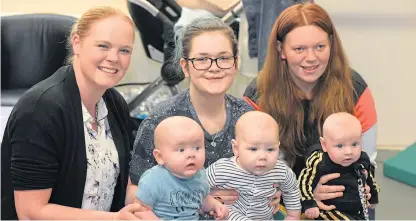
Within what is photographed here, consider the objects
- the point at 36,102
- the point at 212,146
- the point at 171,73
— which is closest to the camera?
the point at 36,102

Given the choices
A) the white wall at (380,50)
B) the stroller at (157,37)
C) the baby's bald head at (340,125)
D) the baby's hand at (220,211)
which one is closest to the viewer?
the baby's hand at (220,211)

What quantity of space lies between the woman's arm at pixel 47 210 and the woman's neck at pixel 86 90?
293 mm

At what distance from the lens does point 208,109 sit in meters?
1.83

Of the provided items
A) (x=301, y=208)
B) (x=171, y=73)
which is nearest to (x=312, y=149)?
(x=301, y=208)

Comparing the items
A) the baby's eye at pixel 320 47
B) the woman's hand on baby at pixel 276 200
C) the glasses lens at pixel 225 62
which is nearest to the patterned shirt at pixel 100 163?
the glasses lens at pixel 225 62

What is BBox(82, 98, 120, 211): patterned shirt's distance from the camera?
1.69 metres

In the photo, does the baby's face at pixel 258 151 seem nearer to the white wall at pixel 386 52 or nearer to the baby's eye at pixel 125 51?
the baby's eye at pixel 125 51

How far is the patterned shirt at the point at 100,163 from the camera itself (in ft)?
5.53

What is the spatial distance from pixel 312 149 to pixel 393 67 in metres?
1.90

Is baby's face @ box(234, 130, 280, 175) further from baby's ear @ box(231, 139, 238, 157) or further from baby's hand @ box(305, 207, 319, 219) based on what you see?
baby's hand @ box(305, 207, 319, 219)

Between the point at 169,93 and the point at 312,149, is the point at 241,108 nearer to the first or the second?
the point at 312,149

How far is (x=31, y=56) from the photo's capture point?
9.97 feet

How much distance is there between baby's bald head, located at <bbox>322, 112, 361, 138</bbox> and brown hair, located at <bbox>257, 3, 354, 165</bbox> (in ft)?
0.65

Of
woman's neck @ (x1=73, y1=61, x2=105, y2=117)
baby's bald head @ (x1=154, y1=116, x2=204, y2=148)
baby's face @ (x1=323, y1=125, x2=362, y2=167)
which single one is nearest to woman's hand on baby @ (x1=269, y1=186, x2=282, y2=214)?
baby's face @ (x1=323, y1=125, x2=362, y2=167)
